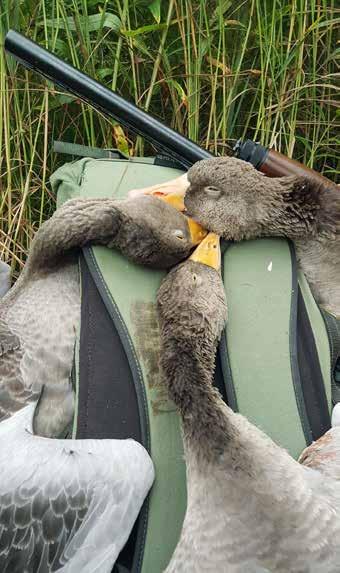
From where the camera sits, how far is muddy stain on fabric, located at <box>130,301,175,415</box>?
185 cm

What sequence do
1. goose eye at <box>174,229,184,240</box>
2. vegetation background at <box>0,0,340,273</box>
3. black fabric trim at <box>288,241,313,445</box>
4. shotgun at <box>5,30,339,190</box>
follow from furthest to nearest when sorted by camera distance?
1. vegetation background at <box>0,0,340,273</box>
2. shotgun at <box>5,30,339,190</box>
3. goose eye at <box>174,229,184,240</box>
4. black fabric trim at <box>288,241,313,445</box>

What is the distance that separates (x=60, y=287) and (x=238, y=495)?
0.83 metres

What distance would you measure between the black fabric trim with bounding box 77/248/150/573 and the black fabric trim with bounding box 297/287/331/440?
0.45 metres

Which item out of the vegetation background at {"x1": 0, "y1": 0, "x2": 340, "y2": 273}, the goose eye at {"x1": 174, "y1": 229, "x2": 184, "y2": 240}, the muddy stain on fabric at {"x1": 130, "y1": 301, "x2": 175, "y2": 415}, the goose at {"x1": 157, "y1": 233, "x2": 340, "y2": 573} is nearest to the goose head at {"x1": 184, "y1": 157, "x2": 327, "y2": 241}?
the goose eye at {"x1": 174, "y1": 229, "x2": 184, "y2": 240}

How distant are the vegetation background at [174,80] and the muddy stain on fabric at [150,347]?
1205 millimetres

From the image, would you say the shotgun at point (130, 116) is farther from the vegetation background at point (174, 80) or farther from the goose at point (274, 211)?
the vegetation background at point (174, 80)

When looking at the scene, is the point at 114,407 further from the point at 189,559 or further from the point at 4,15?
the point at 4,15

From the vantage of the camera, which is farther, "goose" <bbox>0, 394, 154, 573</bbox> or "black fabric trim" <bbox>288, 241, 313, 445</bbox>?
"black fabric trim" <bbox>288, 241, 313, 445</bbox>

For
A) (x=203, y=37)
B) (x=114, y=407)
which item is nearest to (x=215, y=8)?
(x=203, y=37)

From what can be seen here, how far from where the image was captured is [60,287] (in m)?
2.10

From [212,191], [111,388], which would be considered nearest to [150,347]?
[111,388]

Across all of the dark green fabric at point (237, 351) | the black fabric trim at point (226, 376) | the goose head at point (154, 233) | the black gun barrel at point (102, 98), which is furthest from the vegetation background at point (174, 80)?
the black fabric trim at point (226, 376)

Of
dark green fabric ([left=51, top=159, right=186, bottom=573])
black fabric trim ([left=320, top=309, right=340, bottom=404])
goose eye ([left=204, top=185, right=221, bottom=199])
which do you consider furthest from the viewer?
goose eye ([left=204, top=185, right=221, bottom=199])

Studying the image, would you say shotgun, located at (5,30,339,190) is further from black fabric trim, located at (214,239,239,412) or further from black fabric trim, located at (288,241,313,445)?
black fabric trim, located at (214,239,239,412)
